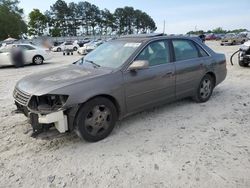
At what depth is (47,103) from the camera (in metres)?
3.76

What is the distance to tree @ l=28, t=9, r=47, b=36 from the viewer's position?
68125mm

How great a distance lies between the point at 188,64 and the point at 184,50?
0.31 meters

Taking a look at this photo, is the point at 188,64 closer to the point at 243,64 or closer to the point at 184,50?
the point at 184,50

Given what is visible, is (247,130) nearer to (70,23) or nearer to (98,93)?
(98,93)

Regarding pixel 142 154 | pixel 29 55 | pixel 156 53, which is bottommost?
pixel 142 154

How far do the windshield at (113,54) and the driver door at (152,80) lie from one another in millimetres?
219

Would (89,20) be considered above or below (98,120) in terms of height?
above

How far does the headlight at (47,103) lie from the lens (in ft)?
12.0

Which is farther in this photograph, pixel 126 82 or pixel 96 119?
pixel 126 82

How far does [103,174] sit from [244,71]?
8.42m

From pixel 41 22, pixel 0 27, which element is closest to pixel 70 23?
pixel 41 22

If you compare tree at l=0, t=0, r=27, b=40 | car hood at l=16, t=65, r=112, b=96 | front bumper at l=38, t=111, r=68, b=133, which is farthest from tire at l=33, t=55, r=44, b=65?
tree at l=0, t=0, r=27, b=40

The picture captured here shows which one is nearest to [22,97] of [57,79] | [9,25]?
[57,79]

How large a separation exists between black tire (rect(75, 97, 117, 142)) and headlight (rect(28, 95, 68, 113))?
0.98ft
